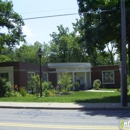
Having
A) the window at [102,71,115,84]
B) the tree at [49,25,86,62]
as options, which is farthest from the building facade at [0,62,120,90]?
the tree at [49,25,86,62]

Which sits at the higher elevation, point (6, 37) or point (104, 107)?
point (6, 37)

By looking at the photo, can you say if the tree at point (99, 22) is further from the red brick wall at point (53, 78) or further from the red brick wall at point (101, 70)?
the red brick wall at point (101, 70)

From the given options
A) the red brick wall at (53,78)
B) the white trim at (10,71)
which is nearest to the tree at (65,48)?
the red brick wall at (53,78)

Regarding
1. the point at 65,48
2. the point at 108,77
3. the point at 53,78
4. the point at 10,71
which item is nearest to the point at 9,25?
the point at 10,71

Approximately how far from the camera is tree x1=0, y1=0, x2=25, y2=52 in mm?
28594

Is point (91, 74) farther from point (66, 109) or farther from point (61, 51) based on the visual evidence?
point (66, 109)

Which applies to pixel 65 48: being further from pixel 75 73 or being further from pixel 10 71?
pixel 10 71

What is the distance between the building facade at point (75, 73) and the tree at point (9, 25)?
3.06 m

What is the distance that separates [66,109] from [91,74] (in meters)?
35.4

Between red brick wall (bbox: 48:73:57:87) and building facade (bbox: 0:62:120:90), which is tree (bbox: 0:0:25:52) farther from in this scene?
red brick wall (bbox: 48:73:57:87)

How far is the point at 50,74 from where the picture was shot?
4362 centimetres

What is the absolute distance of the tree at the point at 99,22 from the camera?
18062 mm

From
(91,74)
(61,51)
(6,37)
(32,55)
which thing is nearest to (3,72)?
(6,37)

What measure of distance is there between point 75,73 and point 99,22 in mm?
29800
